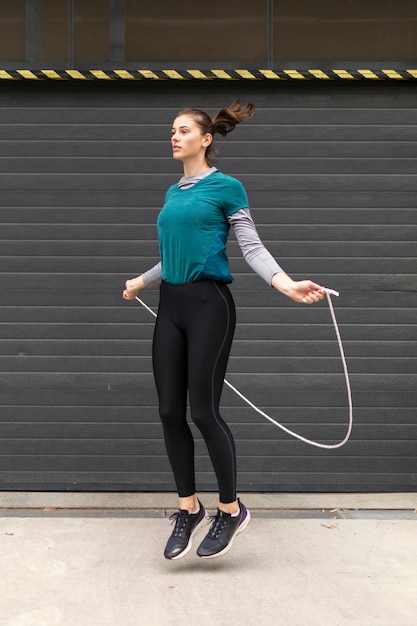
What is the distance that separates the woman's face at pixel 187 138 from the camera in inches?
171

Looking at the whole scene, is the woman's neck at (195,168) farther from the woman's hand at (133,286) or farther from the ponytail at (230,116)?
the woman's hand at (133,286)

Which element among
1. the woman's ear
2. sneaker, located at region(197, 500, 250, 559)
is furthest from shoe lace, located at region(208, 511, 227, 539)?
the woman's ear

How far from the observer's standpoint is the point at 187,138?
434cm

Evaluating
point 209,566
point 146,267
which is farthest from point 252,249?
point 146,267

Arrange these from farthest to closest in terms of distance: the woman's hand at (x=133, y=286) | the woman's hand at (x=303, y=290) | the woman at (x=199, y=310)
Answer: the woman's hand at (x=133, y=286) → the woman at (x=199, y=310) → the woman's hand at (x=303, y=290)

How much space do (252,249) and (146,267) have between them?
5.41 ft

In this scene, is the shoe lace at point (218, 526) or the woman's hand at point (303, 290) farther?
the shoe lace at point (218, 526)

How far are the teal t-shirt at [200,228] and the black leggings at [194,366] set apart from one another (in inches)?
2.7

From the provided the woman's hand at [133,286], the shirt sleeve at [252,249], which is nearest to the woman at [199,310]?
the shirt sleeve at [252,249]

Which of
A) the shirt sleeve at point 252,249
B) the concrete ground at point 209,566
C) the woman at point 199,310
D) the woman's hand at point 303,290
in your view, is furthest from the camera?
the woman at point 199,310

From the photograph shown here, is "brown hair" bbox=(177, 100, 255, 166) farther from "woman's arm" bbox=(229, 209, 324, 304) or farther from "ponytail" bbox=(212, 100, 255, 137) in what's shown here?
"woman's arm" bbox=(229, 209, 324, 304)

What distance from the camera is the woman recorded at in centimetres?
428

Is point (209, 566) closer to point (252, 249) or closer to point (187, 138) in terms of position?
point (252, 249)

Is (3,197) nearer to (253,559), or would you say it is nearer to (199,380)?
(199,380)
